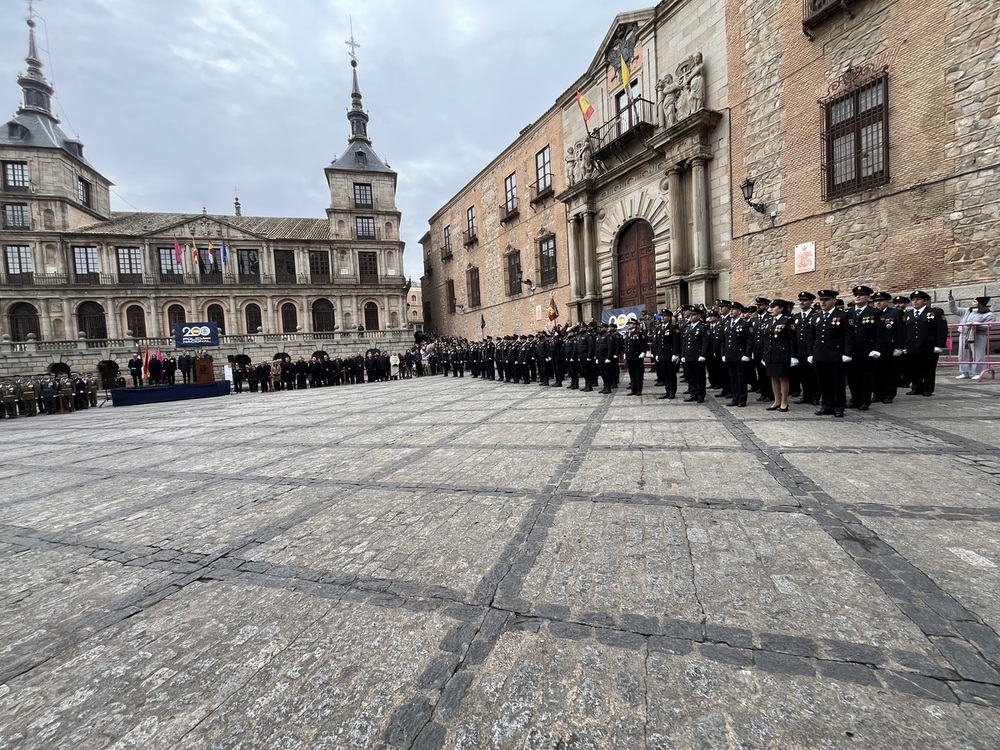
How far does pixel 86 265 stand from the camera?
118 feet

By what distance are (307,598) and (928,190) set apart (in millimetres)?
14424

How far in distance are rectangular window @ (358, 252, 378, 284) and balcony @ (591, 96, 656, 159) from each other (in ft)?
93.2

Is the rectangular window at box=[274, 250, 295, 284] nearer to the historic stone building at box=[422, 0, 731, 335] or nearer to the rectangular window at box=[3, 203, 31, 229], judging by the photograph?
the rectangular window at box=[3, 203, 31, 229]

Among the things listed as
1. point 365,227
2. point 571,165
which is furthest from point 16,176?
point 571,165

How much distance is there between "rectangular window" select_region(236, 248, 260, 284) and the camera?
39219 millimetres

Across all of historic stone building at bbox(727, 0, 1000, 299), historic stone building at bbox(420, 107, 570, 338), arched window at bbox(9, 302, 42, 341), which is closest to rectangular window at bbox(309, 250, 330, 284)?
historic stone building at bbox(420, 107, 570, 338)

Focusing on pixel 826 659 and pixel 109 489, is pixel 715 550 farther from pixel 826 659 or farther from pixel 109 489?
pixel 109 489

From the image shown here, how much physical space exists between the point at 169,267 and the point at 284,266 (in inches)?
349

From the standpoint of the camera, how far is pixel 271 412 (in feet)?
40.2

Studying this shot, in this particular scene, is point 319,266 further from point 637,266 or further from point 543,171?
point 637,266

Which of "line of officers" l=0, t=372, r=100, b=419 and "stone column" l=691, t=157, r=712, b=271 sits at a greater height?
"stone column" l=691, t=157, r=712, b=271

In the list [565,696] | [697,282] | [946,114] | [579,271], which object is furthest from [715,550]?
[579,271]

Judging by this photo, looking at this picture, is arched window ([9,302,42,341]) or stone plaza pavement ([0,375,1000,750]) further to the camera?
arched window ([9,302,42,341])

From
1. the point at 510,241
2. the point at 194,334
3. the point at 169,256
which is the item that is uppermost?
the point at 169,256
